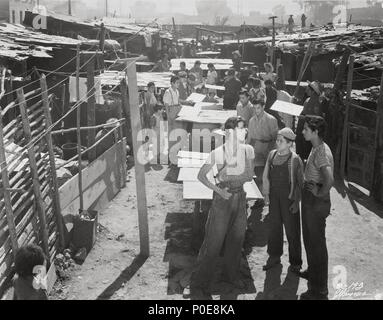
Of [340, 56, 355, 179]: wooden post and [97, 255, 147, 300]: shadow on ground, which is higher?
[340, 56, 355, 179]: wooden post

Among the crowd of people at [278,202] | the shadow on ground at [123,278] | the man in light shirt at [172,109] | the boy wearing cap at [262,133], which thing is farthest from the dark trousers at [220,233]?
the man in light shirt at [172,109]

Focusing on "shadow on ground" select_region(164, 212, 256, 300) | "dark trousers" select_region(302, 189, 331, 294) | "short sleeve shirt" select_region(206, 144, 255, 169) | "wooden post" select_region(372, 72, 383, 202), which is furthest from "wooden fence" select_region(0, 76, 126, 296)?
"wooden post" select_region(372, 72, 383, 202)

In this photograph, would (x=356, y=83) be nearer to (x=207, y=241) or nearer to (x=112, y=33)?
(x=207, y=241)

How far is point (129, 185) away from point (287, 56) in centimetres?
1511

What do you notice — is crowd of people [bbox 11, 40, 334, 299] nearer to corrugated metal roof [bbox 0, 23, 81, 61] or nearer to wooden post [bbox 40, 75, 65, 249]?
wooden post [bbox 40, 75, 65, 249]

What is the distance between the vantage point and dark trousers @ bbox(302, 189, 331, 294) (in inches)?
210

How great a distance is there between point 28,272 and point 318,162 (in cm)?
352

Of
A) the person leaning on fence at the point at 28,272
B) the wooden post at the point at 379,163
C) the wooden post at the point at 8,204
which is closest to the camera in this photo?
the person leaning on fence at the point at 28,272

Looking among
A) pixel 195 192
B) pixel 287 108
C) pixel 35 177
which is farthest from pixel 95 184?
pixel 287 108

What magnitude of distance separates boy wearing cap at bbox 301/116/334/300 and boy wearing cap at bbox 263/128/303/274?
0.33 meters

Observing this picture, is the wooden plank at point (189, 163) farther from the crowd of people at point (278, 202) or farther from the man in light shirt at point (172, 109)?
the man in light shirt at point (172, 109)

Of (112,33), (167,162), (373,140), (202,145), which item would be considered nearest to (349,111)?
(373,140)

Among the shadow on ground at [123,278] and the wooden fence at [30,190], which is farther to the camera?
the shadow on ground at [123,278]

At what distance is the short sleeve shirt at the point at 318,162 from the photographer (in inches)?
207
